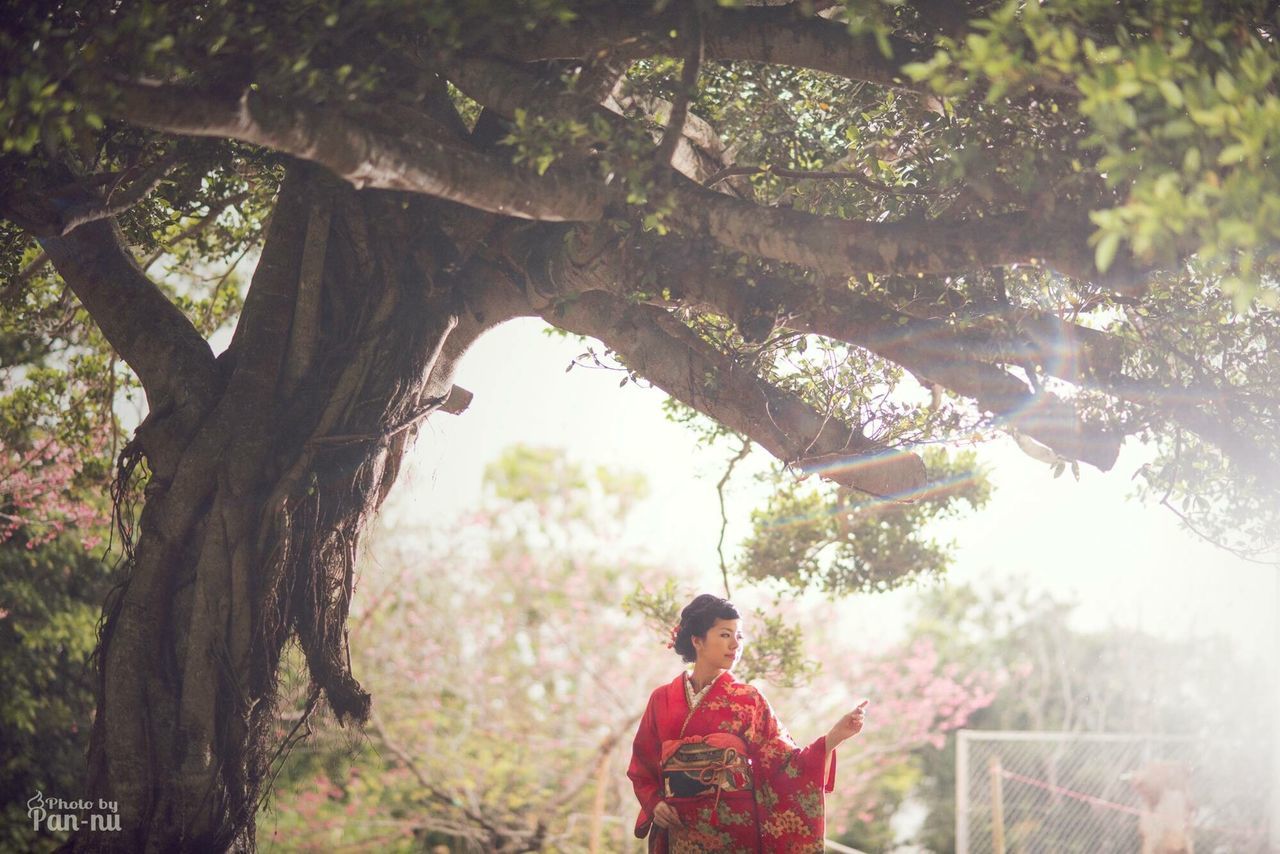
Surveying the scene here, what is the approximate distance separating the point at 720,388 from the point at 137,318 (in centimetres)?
230

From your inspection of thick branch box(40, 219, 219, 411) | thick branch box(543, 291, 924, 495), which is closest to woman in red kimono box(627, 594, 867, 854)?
thick branch box(543, 291, 924, 495)

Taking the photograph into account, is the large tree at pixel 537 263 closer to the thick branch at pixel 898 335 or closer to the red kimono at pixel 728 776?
the thick branch at pixel 898 335

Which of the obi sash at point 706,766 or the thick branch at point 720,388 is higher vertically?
the thick branch at point 720,388

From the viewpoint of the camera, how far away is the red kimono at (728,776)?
3.55m

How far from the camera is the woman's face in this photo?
376 centimetres

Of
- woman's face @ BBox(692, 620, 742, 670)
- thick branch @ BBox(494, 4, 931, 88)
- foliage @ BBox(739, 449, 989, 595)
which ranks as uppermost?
thick branch @ BBox(494, 4, 931, 88)

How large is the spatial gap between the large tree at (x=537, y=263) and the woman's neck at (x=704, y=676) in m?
1.02

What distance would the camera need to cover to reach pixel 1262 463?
391cm

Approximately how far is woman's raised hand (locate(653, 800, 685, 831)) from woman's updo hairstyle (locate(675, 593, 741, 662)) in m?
0.54

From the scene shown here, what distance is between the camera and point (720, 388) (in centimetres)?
432

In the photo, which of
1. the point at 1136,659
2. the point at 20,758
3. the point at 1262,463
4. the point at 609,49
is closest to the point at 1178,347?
the point at 1262,463

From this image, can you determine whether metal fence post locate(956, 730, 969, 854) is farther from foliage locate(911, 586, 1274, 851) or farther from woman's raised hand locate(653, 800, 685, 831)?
foliage locate(911, 586, 1274, 851)

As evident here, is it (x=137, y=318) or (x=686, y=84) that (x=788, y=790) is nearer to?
(x=686, y=84)

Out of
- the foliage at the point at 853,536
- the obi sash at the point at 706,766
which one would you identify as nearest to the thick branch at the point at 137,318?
the obi sash at the point at 706,766
